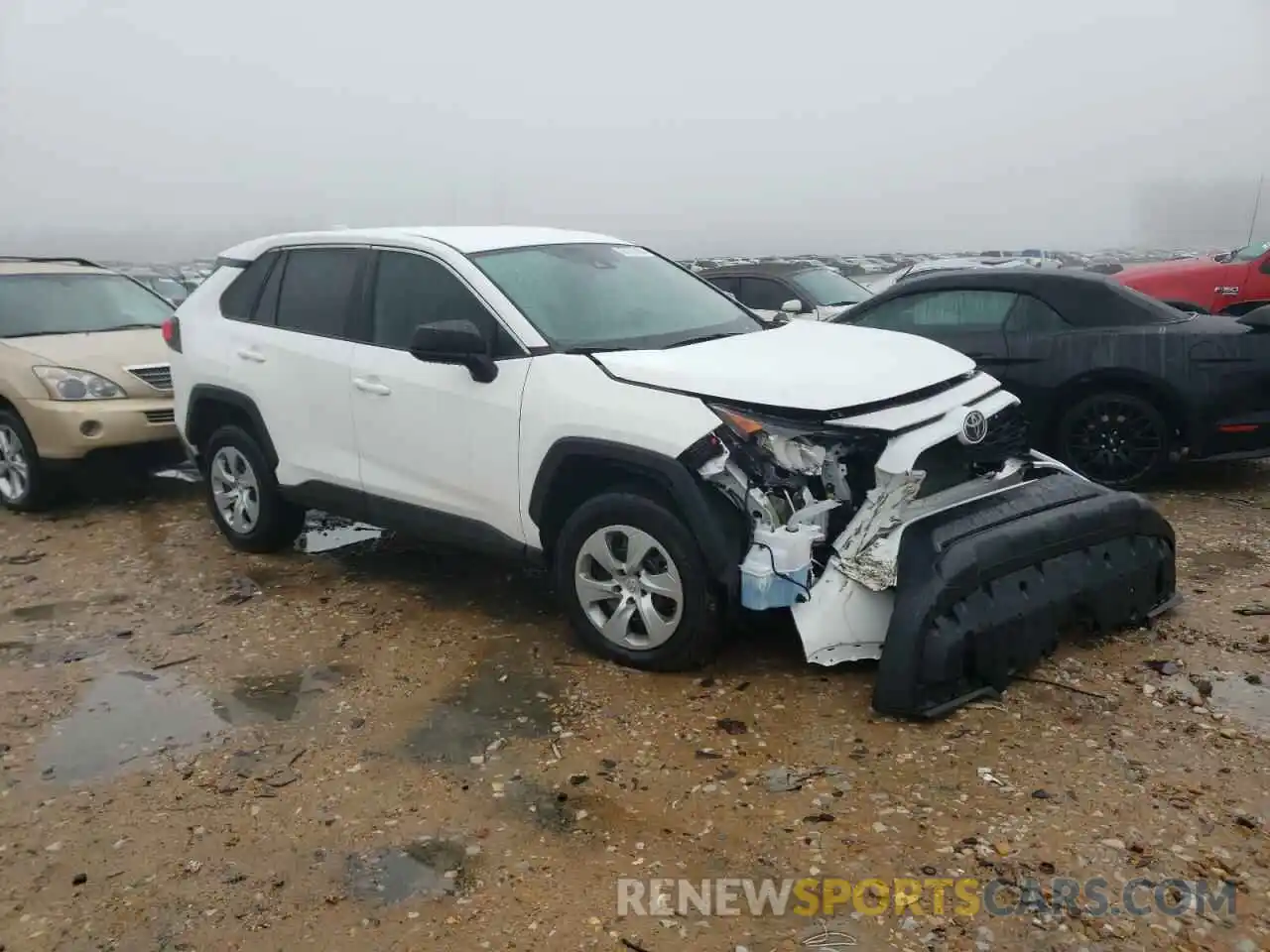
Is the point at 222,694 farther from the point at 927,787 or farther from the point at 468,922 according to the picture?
the point at 927,787

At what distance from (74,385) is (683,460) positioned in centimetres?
518

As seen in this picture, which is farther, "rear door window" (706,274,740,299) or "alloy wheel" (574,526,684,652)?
"rear door window" (706,274,740,299)

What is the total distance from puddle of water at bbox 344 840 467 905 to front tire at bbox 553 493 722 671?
1.26 meters

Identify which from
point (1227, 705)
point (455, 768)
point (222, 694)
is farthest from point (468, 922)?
point (1227, 705)

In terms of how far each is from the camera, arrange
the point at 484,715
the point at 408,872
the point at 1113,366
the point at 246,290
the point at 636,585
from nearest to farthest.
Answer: the point at 408,872 → the point at 484,715 → the point at 636,585 → the point at 246,290 → the point at 1113,366

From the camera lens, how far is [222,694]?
4.38m

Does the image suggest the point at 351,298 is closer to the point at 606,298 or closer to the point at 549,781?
the point at 606,298

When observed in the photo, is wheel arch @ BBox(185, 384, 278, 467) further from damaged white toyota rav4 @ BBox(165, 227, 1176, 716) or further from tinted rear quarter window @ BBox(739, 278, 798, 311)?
tinted rear quarter window @ BBox(739, 278, 798, 311)

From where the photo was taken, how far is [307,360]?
5.37 metres

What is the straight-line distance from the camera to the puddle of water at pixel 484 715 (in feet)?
12.6

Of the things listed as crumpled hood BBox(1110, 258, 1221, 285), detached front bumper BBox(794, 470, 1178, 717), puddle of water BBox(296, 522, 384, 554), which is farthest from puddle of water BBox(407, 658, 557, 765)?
crumpled hood BBox(1110, 258, 1221, 285)

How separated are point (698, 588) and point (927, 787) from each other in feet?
3.60

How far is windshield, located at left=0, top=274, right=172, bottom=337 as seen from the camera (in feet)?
25.6

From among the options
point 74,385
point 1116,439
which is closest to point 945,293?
point 1116,439
